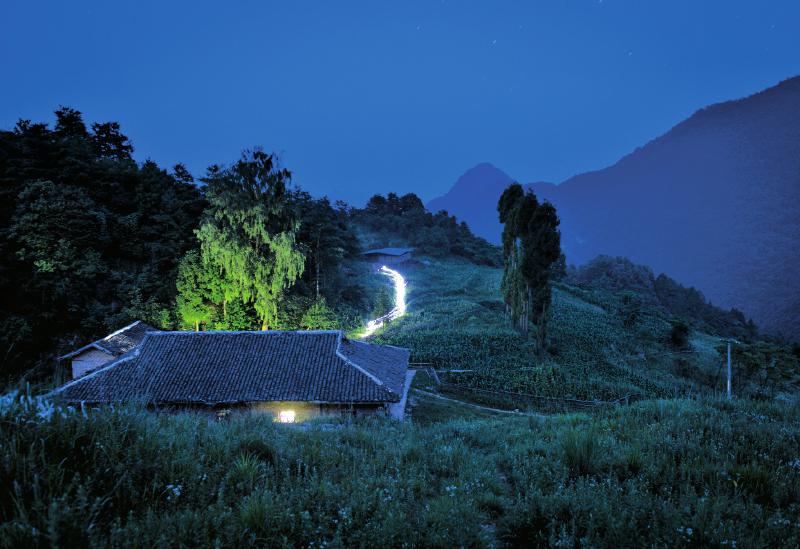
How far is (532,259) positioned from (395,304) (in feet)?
73.1

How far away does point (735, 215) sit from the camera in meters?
142

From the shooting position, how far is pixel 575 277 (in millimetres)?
103438

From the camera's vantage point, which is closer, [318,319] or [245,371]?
[245,371]

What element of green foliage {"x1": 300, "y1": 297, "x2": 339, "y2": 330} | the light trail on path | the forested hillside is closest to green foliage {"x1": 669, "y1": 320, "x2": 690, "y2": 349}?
the light trail on path

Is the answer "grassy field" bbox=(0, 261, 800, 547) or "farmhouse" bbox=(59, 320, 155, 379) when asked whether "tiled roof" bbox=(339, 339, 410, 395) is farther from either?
"farmhouse" bbox=(59, 320, 155, 379)

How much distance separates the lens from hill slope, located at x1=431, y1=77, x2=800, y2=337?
105125 millimetres

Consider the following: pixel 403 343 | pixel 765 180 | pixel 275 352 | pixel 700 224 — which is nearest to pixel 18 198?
pixel 275 352

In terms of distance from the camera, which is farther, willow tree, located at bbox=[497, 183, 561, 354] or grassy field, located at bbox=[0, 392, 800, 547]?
willow tree, located at bbox=[497, 183, 561, 354]

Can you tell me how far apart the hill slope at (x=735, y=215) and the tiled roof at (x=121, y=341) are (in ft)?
371

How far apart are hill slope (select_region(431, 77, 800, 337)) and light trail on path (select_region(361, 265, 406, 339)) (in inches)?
3274

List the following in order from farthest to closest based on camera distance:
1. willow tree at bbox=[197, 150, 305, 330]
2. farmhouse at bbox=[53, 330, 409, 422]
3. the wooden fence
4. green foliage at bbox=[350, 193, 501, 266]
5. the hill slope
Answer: the hill slope → green foliage at bbox=[350, 193, 501, 266] → willow tree at bbox=[197, 150, 305, 330] → the wooden fence → farmhouse at bbox=[53, 330, 409, 422]

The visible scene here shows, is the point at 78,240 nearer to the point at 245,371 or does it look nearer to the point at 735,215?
the point at 245,371

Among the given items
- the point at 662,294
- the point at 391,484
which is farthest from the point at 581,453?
the point at 662,294

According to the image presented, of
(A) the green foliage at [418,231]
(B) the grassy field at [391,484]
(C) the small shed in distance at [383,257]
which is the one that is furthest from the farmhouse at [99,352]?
(A) the green foliage at [418,231]
